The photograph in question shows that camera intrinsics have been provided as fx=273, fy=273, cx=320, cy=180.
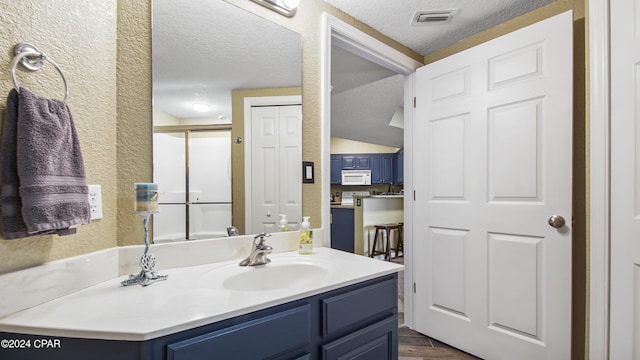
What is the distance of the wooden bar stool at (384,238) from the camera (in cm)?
431

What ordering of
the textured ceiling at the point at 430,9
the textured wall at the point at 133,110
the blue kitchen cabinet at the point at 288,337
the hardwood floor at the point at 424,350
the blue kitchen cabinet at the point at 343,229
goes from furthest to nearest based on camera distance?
the blue kitchen cabinet at the point at 343,229
the hardwood floor at the point at 424,350
the textured ceiling at the point at 430,9
the textured wall at the point at 133,110
the blue kitchen cabinet at the point at 288,337

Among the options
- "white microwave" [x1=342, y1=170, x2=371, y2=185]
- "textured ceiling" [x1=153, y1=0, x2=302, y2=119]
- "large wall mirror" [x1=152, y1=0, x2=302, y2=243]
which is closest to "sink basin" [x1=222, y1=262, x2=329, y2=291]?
"large wall mirror" [x1=152, y1=0, x2=302, y2=243]

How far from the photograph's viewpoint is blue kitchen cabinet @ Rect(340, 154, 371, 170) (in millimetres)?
7355

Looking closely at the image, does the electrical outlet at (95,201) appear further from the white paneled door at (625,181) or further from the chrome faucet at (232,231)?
the white paneled door at (625,181)

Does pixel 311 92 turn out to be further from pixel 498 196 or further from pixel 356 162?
pixel 356 162

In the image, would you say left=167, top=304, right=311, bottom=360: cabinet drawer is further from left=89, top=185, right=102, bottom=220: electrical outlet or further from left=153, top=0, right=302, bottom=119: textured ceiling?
left=153, top=0, right=302, bottom=119: textured ceiling

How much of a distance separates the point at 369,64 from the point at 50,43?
2.14 m

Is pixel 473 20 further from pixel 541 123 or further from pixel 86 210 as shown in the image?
pixel 86 210

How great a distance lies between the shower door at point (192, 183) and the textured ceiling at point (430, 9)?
43.0 inches

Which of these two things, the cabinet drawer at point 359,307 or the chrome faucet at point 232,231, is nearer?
the cabinet drawer at point 359,307

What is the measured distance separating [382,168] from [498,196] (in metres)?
5.71

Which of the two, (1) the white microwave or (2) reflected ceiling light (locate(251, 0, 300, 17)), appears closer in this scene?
(2) reflected ceiling light (locate(251, 0, 300, 17))

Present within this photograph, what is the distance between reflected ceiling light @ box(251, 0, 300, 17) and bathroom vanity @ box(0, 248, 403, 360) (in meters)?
1.22

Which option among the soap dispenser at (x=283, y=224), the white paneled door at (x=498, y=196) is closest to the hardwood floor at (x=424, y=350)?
the white paneled door at (x=498, y=196)
